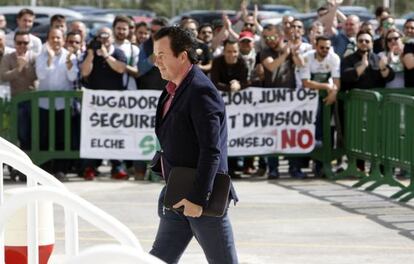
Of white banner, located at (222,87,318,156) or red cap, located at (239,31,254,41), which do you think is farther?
red cap, located at (239,31,254,41)

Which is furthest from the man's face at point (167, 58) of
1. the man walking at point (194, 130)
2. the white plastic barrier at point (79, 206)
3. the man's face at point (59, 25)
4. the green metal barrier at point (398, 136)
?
the man's face at point (59, 25)

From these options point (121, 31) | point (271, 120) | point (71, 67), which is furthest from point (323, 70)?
point (71, 67)

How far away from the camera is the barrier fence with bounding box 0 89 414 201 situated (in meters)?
15.1

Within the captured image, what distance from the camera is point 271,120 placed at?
16875mm

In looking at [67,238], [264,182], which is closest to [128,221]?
[264,182]

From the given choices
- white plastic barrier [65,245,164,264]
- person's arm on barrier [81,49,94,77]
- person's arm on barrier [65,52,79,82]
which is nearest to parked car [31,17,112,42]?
person's arm on barrier [65,52,79,82]

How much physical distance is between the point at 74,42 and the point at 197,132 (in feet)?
33.8

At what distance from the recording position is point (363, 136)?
1617cm

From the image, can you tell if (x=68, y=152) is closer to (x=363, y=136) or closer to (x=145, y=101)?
(x=145, y=101)

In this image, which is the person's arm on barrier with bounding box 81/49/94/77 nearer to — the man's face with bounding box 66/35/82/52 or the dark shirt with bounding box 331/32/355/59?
the man's face with bounding box 66/35/82/52

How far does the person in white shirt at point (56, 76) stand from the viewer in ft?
54.0

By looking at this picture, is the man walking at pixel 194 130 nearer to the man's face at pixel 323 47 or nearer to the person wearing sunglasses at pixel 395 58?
the man's face at pixel 323 47

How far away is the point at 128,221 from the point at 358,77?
16.3 feet

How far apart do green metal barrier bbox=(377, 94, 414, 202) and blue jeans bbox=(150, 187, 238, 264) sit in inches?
285
